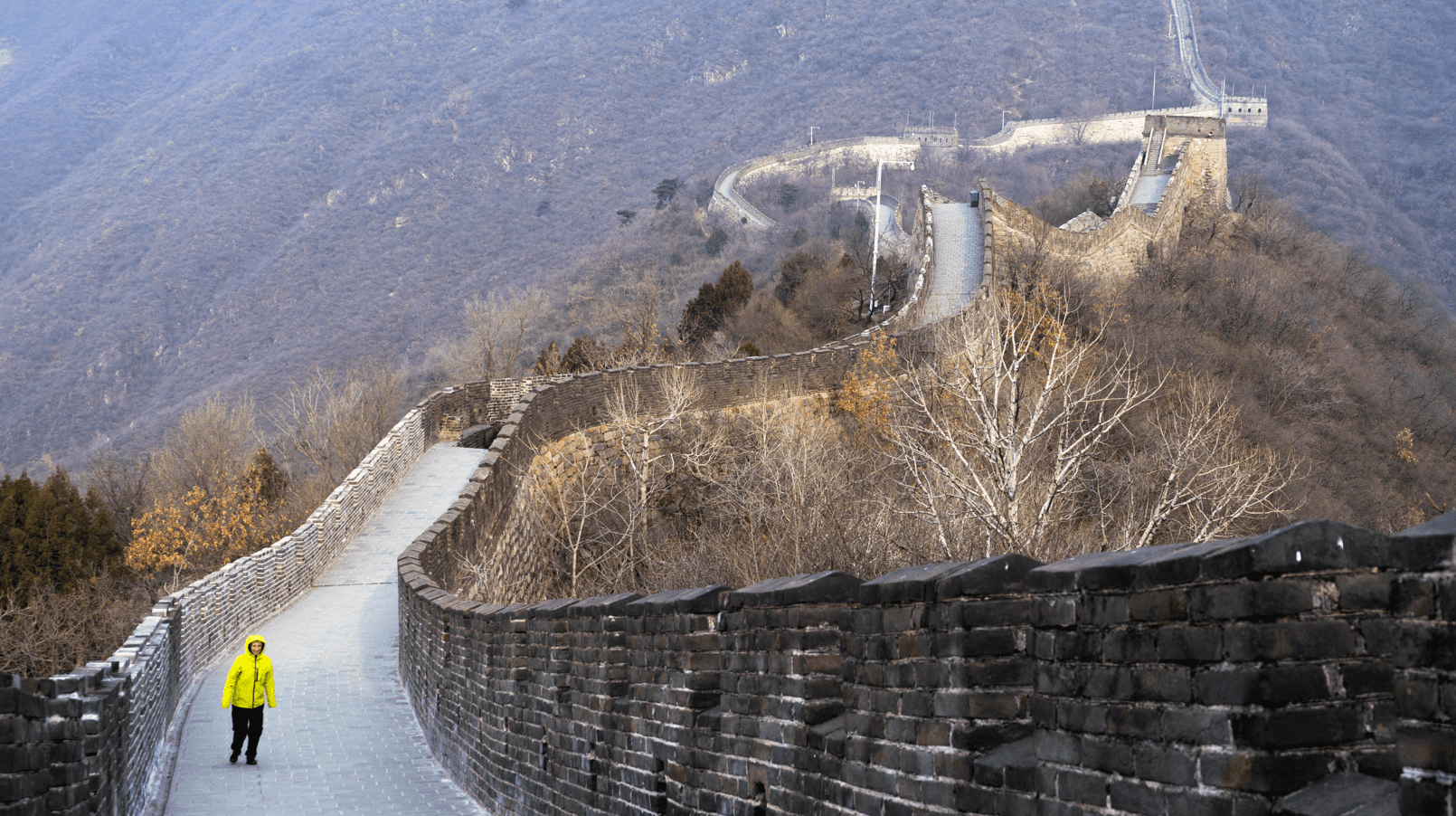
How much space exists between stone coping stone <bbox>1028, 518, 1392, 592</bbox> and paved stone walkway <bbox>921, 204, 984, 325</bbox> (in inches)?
1249

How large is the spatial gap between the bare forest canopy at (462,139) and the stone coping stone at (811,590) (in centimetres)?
7196

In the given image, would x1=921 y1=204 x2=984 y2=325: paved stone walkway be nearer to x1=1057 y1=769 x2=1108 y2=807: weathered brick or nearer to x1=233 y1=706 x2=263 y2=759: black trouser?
x1=233 y1=706 x2=263 y2=759: black trouser

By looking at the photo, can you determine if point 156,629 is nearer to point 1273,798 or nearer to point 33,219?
point 1273,798

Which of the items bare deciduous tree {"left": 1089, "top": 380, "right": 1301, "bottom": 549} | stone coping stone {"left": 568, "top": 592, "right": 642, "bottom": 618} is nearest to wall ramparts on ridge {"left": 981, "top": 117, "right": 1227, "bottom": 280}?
bare deciduous tree {"left": 1089, "top": 380, "right": 1301, "bottom": 549}

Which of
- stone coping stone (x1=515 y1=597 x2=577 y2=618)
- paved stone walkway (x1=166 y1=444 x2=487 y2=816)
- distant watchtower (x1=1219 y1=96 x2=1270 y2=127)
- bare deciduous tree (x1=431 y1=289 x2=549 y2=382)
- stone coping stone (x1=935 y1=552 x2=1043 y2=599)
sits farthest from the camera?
distant watchtower (x1=1219 y1=96 x2=1270 y2=127)

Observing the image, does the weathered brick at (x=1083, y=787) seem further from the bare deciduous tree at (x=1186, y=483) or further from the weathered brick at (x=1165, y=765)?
the bare deciduous tree at (x=1186, y=483)

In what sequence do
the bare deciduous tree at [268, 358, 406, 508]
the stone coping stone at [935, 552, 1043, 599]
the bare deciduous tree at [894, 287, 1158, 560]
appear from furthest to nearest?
the bare deciduous tree at [268, 358, 406, 508], the bare deciduous tree at [894, 287, 1158, 560], the stone coping stone at [935, 552, 1043, 599]

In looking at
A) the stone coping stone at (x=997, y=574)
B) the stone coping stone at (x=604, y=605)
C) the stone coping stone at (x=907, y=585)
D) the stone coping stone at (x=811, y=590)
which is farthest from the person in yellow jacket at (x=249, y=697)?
the stone coping stone at (x=997, y=574)

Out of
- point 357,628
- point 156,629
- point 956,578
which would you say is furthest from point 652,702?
point 357,628

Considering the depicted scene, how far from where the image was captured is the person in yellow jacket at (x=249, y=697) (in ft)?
38.6

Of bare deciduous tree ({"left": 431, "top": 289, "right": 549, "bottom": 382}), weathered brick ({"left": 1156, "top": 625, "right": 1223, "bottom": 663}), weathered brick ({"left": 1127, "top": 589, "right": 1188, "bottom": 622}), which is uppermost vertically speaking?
bare deciduous tree ({"left": 431, "top": 289, "right": 549, "bottom": 382})

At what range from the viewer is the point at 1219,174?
53.4 m

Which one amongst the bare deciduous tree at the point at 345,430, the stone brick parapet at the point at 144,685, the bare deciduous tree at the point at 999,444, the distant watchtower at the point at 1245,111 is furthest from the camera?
the distant watchtower at the point at 1245,111

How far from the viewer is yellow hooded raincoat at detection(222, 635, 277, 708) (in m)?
11.7
